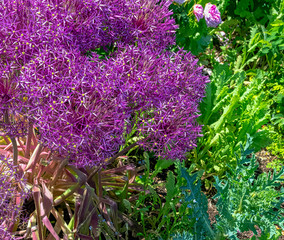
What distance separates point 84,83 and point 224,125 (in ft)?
5.77

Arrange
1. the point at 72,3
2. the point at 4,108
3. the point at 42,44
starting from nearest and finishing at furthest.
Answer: the point at 4,108, the point at 42,44, the point at 72,3

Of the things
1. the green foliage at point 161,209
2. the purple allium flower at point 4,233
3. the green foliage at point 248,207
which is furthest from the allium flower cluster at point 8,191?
the green foliage at point 248,207

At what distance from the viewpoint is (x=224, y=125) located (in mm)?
3150

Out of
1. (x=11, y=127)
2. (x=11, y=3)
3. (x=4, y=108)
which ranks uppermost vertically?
(x=11, y=3)

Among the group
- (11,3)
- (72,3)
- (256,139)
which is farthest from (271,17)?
(11,3)

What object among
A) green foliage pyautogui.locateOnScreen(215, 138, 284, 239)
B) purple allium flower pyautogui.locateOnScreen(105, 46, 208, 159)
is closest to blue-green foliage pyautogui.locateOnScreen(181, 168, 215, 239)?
green foliage pyautogui.locateOnScreen(215, 138, 284, 239)

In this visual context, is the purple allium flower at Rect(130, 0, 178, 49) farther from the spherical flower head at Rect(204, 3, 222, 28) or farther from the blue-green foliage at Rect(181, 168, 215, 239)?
the spherical flower head at Rect(204, 3, 222, 28)

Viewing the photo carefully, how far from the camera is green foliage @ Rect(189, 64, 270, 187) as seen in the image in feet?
9.65

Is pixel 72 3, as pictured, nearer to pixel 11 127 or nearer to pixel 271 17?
pixel 11 127

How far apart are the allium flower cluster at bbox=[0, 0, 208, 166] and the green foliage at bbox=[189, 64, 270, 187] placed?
998mm

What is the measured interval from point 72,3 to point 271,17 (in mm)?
A: 2858

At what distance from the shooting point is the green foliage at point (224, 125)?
2941mm

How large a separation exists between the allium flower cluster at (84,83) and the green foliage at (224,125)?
1.00m

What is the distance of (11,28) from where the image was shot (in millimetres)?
1680
